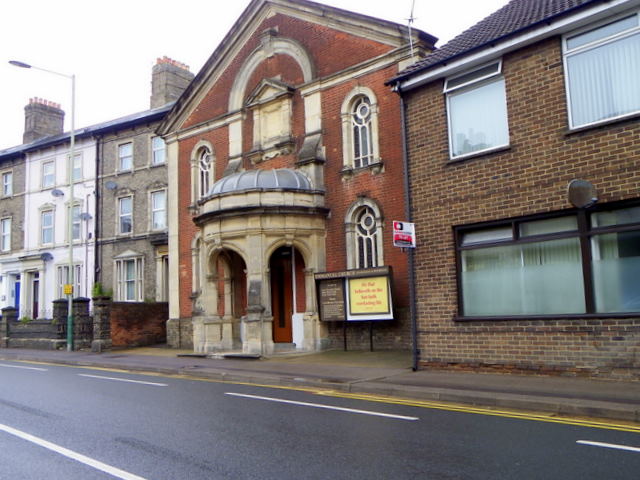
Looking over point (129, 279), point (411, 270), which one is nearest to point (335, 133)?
point (411, 270)

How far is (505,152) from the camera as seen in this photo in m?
11.7

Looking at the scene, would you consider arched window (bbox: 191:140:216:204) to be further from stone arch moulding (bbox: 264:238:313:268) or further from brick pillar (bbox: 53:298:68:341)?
brick pillar (bbox: 53:298:68:341)

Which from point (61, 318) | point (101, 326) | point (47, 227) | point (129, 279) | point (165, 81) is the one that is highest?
point (165, 81)

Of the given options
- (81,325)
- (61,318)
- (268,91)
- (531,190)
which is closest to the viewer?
(531,190)

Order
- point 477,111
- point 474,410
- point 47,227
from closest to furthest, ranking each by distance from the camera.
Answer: point 474,410, point 477,111, point 47,227

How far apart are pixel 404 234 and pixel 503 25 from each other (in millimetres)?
4746

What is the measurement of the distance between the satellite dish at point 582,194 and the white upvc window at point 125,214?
2280 centimetres

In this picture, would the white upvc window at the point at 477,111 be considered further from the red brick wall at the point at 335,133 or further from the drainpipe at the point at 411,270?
the red brick wall at the point at 335,133

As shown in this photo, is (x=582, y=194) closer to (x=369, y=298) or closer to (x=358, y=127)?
(x=369, y=298)

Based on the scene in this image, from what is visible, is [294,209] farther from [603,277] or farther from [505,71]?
[603,277]

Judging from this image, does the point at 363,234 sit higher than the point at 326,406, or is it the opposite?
the point at 363,234

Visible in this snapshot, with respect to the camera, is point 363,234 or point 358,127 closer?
point 363,234

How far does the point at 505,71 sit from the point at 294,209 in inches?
299

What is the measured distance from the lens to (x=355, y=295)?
16266 millimetres
